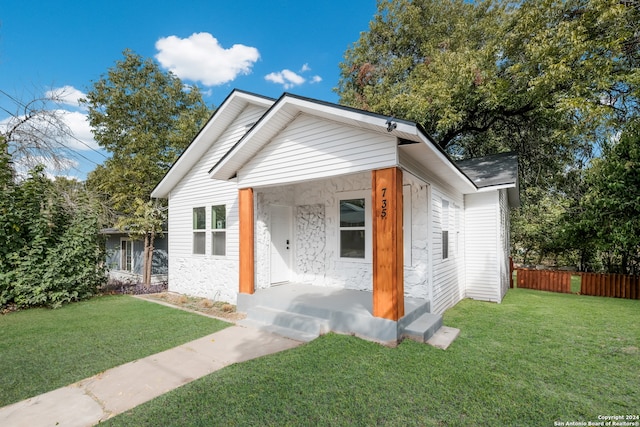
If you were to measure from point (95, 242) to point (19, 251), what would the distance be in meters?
1.50

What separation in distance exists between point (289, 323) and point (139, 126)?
1288cm

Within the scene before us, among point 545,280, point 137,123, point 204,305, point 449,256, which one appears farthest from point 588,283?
point 137,123

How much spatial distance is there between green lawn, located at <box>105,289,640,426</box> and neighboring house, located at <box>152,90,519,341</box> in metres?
0.92

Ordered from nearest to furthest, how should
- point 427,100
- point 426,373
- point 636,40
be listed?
point 426,373, point 636,40, point 427,100

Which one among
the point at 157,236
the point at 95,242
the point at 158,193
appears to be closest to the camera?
the point at 95,242

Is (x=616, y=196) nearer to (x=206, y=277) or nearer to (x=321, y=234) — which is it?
(x=321, y=234)

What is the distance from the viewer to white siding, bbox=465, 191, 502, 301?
821cm

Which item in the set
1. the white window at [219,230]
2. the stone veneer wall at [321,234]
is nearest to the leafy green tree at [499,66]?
the stone veneer wall at [321,234]

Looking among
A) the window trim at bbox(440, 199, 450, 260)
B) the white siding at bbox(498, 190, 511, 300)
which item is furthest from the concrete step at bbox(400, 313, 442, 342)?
the white siding at bbox(498, 190, 511, 300)

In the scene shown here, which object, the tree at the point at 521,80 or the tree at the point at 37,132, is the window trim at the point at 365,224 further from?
the tree at the point at 37,132

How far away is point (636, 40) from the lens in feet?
24.8

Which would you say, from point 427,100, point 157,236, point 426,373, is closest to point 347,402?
point 426,373

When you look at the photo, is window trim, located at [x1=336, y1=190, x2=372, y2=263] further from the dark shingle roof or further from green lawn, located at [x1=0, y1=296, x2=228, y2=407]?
green lawn, located at [x1=0, y1=296, x2=228, y2=407]

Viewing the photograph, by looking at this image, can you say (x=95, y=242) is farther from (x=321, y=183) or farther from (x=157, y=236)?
(x=321, y=183)
